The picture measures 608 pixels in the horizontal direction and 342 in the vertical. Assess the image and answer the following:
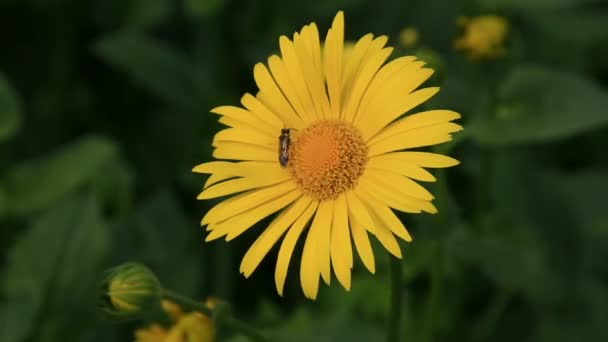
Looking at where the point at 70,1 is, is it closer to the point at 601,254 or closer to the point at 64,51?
the point at 64,51

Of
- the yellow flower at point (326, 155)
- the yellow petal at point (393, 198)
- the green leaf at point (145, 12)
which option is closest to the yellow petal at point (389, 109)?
the yellow flower at point (326, 155)

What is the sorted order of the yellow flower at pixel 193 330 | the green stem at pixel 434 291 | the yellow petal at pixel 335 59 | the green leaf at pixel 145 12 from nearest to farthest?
1. the yellow petal at pixel 335 59
2. the yellow flower at pixel 193 330
3. the green stem at pixel 434 291
4. the green leaf at pixel 145 12

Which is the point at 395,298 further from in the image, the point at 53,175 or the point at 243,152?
the point at 53,175

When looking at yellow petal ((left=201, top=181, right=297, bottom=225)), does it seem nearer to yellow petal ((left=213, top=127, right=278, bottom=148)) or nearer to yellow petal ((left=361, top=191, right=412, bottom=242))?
yellow petal ((left=213, top=127, right=278, bottom=148))

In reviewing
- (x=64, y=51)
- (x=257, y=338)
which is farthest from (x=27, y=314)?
(x=64, y=51)

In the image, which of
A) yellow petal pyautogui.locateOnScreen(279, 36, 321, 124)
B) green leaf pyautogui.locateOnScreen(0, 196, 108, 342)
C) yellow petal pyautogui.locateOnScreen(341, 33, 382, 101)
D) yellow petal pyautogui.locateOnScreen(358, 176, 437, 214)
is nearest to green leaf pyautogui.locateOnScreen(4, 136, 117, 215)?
green leaf pyautogui.locateOnScreen(0, 196, 108, 342)

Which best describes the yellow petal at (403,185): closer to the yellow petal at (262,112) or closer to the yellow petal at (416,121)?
the yellow petal at (416,121)

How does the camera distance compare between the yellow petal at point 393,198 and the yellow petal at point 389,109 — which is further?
the yellow petal at point 389,109
